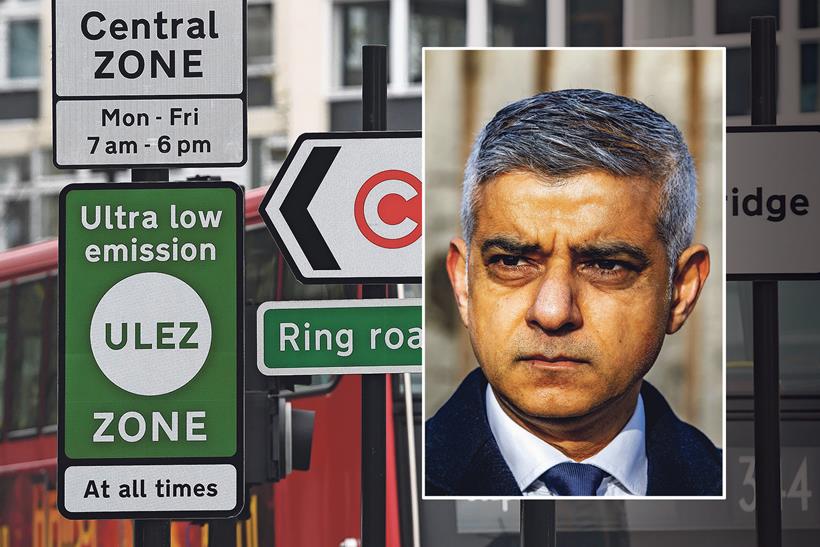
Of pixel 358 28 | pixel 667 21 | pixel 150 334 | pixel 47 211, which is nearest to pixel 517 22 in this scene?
pixel 358 28

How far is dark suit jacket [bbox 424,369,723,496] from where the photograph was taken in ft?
13.6

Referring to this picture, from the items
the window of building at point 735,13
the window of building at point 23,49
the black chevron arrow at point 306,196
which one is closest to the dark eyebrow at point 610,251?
the black chevron arrow at point 306,196

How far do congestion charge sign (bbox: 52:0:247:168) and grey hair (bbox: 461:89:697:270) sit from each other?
2.33 ft

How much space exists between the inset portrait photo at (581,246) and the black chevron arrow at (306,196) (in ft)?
1.19

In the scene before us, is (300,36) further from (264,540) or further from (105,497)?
(105,497)

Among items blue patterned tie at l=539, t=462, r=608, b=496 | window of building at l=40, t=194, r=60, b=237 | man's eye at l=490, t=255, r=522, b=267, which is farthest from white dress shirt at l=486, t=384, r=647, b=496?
window of building at l=40, t=194, r=60, b=237

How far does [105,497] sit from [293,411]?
2.13 meters

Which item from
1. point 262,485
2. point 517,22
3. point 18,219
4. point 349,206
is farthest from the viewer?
point 18,219

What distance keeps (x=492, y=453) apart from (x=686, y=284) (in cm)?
71

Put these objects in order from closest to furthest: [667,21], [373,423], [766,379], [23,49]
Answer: [766,379], [373,423], [667,21], [23,49]

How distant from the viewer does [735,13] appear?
50.9 feet

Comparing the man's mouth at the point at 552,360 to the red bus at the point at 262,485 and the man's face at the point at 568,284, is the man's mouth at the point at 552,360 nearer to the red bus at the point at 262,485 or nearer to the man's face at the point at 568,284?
the man's face at the point at 568,284

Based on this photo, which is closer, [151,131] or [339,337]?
A: [151,131]

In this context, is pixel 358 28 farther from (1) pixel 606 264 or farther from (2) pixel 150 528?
(2) pixel 150 528
